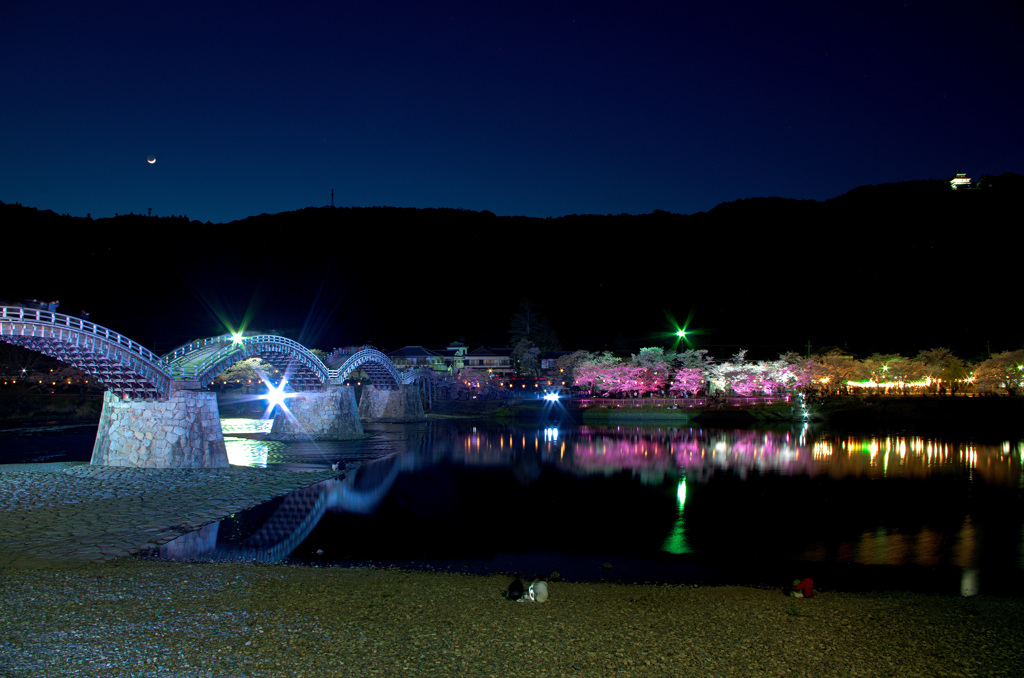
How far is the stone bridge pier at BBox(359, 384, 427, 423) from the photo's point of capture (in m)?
56.4

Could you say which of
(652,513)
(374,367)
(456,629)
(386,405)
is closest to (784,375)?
(386,405)

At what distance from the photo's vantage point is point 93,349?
22.1 m

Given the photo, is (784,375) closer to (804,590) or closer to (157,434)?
(157,434)

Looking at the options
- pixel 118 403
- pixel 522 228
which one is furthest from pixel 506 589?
pixel 522 228

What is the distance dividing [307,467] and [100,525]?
13138 mm

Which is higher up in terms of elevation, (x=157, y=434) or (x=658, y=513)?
(x=157, y=434)

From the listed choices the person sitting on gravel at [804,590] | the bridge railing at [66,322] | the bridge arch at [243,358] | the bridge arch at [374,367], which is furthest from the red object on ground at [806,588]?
the bridge arch at [374,367]

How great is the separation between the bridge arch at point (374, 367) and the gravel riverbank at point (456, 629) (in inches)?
1305

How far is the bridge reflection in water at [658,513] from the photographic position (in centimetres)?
1466

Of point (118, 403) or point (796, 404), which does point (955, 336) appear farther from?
point (118, 403)

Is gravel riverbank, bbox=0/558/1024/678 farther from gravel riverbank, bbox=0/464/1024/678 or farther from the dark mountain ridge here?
the dark mountain ridge

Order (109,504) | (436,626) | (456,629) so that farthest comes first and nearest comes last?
(109,504), (436,626), (456,629)

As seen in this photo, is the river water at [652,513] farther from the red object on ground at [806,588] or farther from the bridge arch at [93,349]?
the bridge arch at [93,349]

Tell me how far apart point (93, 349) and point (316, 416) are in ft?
63.6
